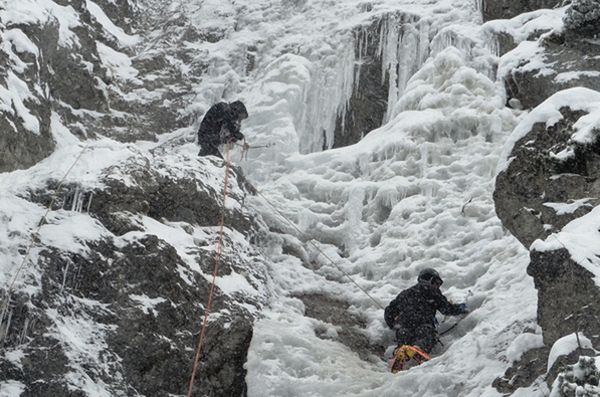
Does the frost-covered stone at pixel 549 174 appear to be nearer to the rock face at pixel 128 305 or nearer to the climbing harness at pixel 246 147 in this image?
the rock face at pixel 128 305

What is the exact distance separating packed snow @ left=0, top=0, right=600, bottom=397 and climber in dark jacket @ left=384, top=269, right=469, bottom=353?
0.19 meters

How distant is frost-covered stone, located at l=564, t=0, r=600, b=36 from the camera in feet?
35.2

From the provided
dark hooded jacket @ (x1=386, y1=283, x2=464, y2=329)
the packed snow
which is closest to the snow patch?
the packed snow

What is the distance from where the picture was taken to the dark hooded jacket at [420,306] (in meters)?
8.63

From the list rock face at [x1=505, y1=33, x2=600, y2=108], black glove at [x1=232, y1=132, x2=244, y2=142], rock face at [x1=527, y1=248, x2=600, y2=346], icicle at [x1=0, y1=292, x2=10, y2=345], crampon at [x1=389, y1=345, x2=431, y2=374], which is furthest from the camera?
black glove at [x1=232, y1=132, x2=244, y2=142]

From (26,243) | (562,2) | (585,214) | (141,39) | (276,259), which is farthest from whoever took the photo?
(141,39)

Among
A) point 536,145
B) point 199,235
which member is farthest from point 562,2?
point 199,235

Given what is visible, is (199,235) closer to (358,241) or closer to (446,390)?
(358,241)

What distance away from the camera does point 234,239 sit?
953 cm

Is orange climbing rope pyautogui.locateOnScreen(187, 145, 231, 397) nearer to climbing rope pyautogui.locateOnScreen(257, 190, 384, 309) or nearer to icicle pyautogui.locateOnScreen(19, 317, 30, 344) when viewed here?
climbing rope pyautogui.locateOnScreen(257, 190, 384, 309)

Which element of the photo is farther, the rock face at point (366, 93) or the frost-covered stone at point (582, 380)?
the rock face at point (366, 93)

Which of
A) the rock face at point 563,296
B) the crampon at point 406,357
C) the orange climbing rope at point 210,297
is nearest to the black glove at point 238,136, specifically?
the orange climbing rope at point 210,297

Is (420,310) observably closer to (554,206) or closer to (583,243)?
(554,206)

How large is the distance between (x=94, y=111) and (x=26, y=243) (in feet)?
18.6
